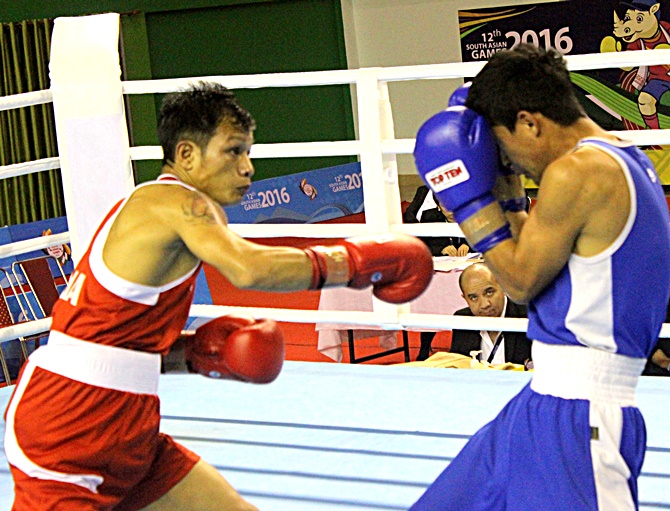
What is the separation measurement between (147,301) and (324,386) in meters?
1.52

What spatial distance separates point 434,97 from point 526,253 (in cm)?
862

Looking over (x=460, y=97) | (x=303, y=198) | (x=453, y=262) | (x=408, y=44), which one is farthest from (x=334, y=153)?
(x=408, y=44)

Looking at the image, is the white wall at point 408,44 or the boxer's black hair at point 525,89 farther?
the white wall at point 408,44

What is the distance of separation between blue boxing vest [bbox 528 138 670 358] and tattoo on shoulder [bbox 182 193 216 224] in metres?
0.61

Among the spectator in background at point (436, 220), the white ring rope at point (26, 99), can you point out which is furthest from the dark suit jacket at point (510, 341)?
the white ring rope at point (26, 99)

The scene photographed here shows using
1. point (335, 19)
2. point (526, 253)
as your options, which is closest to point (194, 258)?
point (526, 253)

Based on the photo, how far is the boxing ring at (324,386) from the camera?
8.43 feet

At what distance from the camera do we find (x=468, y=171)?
1.72 m

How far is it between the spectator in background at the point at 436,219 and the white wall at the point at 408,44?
392 centimetres

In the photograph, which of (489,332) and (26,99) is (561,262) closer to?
(26,99)

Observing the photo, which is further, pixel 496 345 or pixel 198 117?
pixel 496 345

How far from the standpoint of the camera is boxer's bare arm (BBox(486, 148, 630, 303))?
161 centimetres

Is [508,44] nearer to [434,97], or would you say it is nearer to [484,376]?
[434,97]

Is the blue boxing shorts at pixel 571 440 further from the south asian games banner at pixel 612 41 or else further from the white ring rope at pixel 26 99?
the south asian games banner at pixel 612 41
